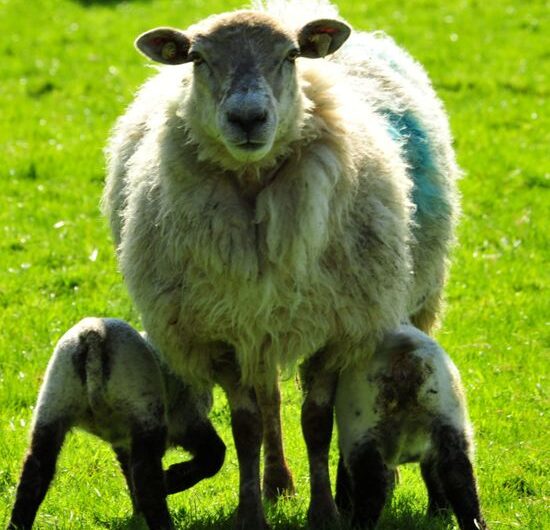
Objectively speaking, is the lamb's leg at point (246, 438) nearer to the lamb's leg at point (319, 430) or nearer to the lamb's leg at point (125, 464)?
the lamb's leg at point (319, 430)

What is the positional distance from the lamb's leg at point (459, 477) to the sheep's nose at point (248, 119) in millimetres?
1303

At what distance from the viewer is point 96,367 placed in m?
5.00

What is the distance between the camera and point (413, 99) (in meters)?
6.11

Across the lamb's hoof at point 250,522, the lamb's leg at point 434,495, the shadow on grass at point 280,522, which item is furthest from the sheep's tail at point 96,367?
the lamb's leg at point 434,495

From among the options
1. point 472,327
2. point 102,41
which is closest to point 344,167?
point 472,327

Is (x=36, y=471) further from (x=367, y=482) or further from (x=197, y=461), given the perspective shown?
(x=367, y=482)

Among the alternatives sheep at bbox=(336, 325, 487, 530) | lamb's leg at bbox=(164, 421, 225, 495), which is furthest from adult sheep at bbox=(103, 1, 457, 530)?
lamb's leg at bbox=(164, 421, 225, 495)

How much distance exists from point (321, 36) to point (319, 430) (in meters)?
1.53

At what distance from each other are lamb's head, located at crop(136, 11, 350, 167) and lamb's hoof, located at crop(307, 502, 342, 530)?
1.32 m

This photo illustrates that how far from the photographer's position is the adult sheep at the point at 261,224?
4.75m

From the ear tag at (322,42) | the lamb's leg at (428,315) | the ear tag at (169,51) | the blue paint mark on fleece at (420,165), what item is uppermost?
the ear tag at (322,42)

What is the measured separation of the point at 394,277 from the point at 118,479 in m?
1.59

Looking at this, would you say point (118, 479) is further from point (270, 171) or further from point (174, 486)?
point (270, 171)

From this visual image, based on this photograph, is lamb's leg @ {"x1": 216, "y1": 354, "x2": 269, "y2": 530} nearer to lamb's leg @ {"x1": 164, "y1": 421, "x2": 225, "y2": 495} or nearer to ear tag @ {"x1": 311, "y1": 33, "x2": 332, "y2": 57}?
lamb's leg @ {"x1": 164, "y1": 421, "x2": 225, "y2": 495}
